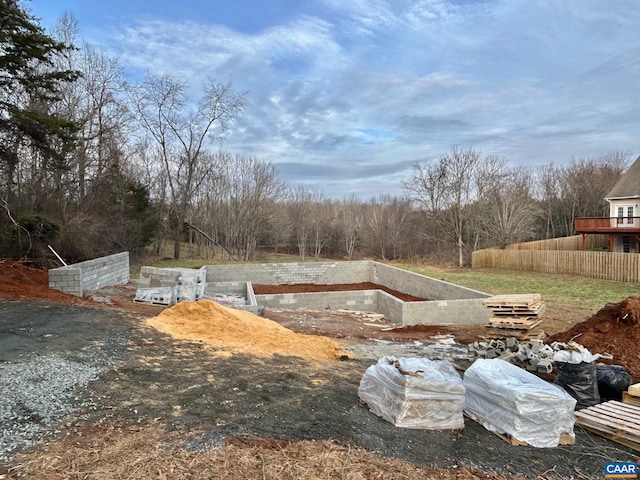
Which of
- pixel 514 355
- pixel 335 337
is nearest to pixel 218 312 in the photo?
pixel 335 337

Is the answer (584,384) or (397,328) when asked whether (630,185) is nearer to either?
(397,328)

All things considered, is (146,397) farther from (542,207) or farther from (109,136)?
(542,207)

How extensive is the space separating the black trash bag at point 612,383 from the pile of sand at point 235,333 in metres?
3.60

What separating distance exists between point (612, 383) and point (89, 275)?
11926 mm

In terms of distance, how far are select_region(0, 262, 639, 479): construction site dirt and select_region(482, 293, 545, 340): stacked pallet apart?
4.28 feet

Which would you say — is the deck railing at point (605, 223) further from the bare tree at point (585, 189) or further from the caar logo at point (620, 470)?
the caar logo at point (620, 470)

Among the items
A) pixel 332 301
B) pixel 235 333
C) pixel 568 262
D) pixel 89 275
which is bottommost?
pixel 332 301

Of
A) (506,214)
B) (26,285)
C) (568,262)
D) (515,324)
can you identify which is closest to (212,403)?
(515,324)

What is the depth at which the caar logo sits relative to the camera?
3342 mm

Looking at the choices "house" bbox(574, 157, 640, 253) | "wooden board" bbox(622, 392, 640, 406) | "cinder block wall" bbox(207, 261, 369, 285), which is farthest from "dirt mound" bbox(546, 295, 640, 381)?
"house" bbox(574, 157, 640, 253)

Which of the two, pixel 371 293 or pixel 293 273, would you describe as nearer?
pixel 371 293

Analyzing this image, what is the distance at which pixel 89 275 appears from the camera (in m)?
11.2

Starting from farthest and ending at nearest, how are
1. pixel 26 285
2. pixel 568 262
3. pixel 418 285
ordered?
pixel 568 262
pixel 418 285
pixel 26 285

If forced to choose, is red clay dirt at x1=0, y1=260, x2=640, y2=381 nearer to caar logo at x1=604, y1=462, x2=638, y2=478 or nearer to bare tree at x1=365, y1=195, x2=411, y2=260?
caar logo at x1=604, y1=462, x2=638, y2=478
